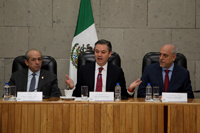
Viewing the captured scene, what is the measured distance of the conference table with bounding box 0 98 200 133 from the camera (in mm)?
2354

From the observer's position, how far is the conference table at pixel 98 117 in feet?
7.72

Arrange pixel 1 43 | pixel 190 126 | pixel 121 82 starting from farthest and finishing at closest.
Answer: pixel 1 43 < pixel 121 82 < pixel 190 126

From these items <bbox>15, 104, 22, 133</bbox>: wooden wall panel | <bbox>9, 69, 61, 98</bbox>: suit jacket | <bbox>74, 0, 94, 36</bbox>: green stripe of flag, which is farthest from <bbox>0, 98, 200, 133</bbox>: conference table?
<bbox>74, 0, 94, 36</bbox>: green stripe of flag

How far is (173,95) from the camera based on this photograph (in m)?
2.47

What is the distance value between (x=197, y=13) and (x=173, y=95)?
8.51 feet

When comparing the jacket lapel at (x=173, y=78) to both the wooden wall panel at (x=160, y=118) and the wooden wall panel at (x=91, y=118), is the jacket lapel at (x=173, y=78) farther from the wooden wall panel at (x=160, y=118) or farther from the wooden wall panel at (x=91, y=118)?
the wooden wall panel at (x=91, y=118)

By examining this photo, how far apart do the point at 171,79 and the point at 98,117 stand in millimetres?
1306

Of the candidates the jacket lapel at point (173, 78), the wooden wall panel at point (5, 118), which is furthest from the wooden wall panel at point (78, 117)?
the jacket lapel at point (173, 78)

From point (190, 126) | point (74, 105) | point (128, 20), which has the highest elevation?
point (128, 20)

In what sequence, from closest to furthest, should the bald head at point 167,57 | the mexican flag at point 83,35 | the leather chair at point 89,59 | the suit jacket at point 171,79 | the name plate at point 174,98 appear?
the name plate at point 174,98 → the suit jacket at point 171,79 → the bald head at point 167,57 → the leather chair at point 89,59 → the mexican flag at point 83,35

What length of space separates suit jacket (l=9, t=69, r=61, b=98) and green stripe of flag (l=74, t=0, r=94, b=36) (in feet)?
3.73

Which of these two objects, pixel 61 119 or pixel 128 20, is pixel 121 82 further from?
pixel 128 20

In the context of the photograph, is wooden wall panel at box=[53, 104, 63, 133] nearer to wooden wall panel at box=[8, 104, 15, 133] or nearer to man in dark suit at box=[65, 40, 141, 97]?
wooden wall panel at box=[8, 104, 15, 133]

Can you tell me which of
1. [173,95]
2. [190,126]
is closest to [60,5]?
[173,95]
